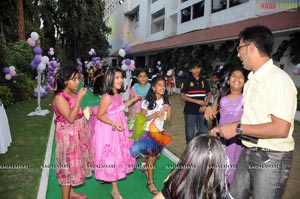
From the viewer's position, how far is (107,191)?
4.47 meters

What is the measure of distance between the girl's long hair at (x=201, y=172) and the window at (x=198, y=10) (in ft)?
72.4

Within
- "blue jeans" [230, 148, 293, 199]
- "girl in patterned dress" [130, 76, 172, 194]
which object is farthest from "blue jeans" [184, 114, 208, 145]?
"blue jeans" [230, 148, 293, 199]

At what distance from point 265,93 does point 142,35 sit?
36685 millimetres

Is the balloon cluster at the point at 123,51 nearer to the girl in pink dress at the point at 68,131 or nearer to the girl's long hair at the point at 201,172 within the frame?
the girl in pink dress at the point at 68,131

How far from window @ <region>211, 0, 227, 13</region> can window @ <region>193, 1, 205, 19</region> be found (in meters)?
1.67

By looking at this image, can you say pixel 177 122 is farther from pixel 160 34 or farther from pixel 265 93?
pixel 160 34

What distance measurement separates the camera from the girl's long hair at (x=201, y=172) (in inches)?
67.5

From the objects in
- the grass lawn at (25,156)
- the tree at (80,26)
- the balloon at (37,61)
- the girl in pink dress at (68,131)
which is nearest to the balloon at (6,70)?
the balloon at (37,61)

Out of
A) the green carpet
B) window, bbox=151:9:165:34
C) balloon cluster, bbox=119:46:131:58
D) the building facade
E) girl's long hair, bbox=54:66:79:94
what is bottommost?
the green carpet

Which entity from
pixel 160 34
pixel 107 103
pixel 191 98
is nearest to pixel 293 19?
pixel 191 98

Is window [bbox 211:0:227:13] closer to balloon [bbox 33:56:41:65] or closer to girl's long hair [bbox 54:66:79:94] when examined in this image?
balloon [bbox 33:56:41:65]

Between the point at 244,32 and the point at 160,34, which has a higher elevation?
the point at 160,34

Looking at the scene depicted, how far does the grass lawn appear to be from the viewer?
4453 millimetres

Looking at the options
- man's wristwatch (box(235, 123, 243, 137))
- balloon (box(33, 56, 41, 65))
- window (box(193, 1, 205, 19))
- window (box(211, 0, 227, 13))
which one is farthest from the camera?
window (box(193, 1, 205, 19))
